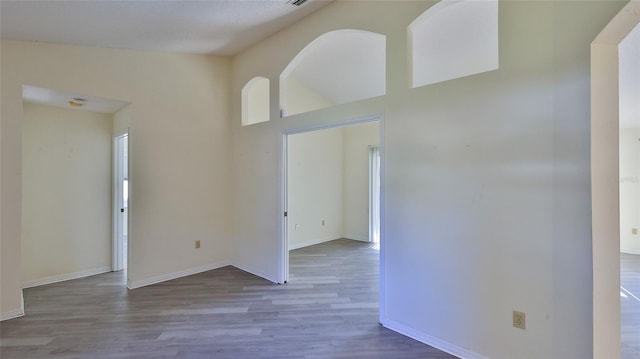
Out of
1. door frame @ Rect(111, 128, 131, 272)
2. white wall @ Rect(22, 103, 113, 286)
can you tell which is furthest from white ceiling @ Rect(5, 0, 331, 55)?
door frame @ Rect(111, 128, 131, 272)

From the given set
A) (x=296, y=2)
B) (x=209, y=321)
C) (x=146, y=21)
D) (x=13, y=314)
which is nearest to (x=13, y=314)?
(x=13, y=314)

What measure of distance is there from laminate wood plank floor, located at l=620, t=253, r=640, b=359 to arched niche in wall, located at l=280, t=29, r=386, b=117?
12.2 feet

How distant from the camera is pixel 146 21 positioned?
9.18ft

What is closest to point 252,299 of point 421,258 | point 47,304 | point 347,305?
point 347,305

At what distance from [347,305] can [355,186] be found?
3484 millimetres

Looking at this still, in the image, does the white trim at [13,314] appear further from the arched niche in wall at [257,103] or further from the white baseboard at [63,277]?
the arched niche in wall at [257,103]

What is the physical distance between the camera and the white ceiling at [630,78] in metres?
2.64

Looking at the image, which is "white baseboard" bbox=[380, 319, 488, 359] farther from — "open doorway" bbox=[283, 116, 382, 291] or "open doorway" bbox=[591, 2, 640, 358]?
"open doorway" bbox=[283, 116, 382, 291]

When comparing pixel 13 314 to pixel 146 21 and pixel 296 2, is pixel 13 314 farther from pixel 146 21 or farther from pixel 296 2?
pixel 296 2

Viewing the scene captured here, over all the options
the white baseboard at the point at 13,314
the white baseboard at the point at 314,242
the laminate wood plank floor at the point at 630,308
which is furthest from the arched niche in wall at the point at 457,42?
the white baseboard at the point at 13,314

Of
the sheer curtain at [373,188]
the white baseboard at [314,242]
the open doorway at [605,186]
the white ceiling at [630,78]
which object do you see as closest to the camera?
the open doorway at [605,186]

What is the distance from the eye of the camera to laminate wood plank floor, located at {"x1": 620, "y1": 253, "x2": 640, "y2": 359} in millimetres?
2256

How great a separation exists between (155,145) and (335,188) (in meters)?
3.58

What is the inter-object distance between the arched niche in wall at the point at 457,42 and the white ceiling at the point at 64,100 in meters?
3.49
